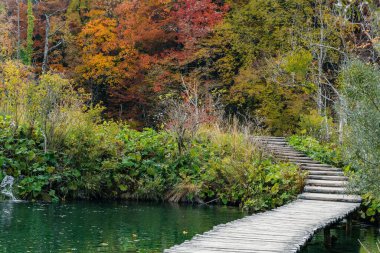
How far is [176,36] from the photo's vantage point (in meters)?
26.1

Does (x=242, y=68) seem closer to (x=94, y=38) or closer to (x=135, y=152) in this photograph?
(x=94, y=38)

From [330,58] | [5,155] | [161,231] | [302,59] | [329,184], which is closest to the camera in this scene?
[161,231]

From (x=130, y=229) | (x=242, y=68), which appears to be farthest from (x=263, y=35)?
(x=130, y=229)

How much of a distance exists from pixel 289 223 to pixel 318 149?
831 centimetres

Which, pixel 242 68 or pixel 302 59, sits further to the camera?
pixel 242 68

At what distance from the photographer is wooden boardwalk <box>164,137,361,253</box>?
6.60 metres

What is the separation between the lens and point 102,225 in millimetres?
10703

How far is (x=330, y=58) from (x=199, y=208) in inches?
351

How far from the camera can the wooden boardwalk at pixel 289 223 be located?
660 centimetres

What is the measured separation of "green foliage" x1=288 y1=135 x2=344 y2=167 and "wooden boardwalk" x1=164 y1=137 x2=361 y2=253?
46.2 inches

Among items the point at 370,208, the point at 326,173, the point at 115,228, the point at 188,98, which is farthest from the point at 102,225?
the point at 188,98

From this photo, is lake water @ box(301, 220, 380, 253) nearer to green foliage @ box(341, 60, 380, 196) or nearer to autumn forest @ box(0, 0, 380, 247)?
autumn forest @ box(0, 0, 380, 247)

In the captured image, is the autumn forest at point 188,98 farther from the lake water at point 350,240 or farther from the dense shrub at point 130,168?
the lake water at point 350,240

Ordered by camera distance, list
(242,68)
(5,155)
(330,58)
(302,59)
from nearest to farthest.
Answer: (5,155)
(302,59)
(330,58)
(242,68)
